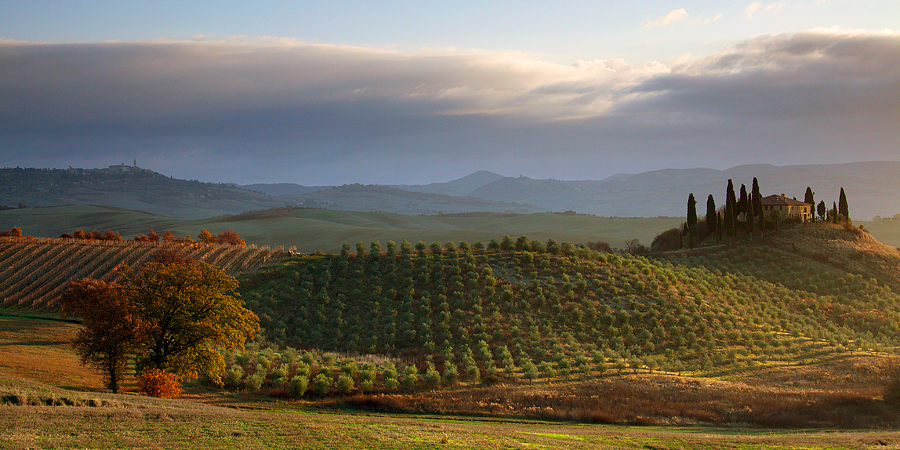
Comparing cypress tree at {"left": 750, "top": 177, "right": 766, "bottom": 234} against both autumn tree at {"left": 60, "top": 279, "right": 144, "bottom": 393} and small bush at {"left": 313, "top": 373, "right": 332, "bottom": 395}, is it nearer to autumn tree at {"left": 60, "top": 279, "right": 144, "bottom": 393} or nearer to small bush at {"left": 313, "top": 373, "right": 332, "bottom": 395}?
small bush at {"left": 313, "top": 373, "right": 332, "bottom": 395}

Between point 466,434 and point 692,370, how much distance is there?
20.2m

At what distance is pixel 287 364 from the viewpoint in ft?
91.0

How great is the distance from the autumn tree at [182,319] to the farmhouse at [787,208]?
217 ft

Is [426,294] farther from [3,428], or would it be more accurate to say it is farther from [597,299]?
[3,428]

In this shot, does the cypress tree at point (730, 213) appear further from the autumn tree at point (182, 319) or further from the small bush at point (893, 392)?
the autumn tree at point (182, 319)

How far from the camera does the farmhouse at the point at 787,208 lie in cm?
6925

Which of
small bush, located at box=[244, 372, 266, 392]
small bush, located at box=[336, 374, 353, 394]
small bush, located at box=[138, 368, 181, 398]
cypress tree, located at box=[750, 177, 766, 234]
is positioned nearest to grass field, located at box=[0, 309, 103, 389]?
small bush, located at box=[138, 368, 181, 398]

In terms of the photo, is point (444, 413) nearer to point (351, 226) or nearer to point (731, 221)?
point (731, 221)

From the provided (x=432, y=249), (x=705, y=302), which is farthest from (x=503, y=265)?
(x=705, y=302)

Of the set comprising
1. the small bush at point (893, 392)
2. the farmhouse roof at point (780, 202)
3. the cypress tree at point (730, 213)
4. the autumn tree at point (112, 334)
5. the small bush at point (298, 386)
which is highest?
the farmhouse roof at point (780, 202)

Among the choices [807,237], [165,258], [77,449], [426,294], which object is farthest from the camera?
[807,237]

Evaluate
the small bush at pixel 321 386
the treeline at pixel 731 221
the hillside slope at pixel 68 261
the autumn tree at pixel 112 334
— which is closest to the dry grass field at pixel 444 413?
the small bush at pixel 321 386

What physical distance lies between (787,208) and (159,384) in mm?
72363

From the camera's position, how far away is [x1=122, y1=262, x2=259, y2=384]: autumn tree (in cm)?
2380
